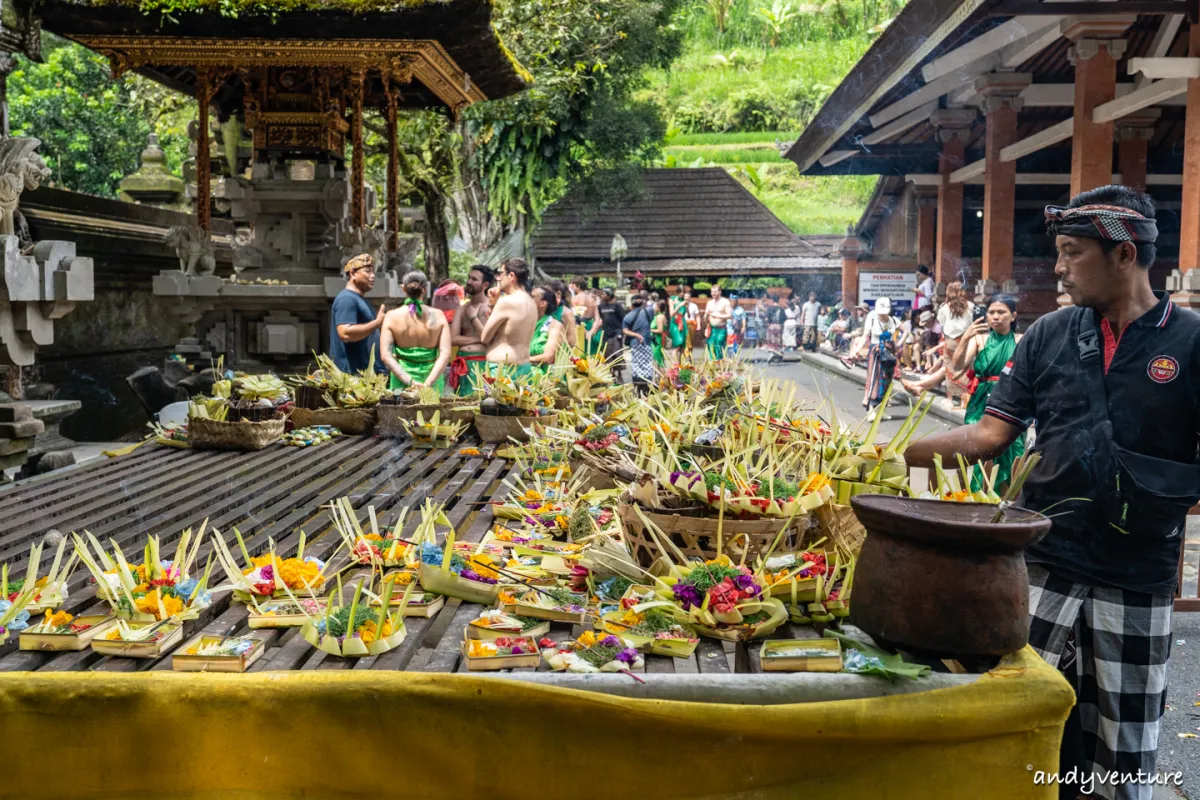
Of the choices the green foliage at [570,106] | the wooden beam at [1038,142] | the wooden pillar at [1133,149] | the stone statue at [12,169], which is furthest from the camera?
the green foliage at [570,106]

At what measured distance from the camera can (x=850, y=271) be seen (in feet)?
70.0

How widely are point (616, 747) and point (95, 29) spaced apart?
10037mm

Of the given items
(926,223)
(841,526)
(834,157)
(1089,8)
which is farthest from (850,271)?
(841,526)

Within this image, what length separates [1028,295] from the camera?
1653 centimetres

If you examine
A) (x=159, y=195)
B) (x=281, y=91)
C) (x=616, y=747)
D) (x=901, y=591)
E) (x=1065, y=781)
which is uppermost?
(x=281, y=91)

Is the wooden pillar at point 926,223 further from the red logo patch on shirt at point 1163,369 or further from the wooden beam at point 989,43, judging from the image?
the red logo patch on shirt at point 1163,369

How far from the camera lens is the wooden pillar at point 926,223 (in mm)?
19153

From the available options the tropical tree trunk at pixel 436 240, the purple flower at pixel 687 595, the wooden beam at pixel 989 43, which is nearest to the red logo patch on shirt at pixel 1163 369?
the purple flower at pixel 687 595

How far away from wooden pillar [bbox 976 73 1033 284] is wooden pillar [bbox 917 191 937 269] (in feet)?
20.4

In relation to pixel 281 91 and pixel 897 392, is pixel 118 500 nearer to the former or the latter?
pixel 281 91

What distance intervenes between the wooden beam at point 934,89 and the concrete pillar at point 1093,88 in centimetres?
218

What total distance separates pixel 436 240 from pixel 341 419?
15.9m

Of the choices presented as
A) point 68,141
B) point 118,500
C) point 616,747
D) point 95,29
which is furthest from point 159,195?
point 616,747

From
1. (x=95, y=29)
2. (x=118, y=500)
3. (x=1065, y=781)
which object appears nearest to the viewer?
(x=1065, y=781)
